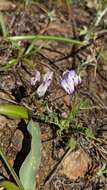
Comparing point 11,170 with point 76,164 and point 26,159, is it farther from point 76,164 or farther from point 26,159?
point 76,164

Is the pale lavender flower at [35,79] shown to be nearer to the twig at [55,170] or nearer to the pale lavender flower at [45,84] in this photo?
the pale lavender flower at [45,84]

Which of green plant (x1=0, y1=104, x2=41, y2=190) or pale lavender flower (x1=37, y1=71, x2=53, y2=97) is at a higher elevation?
pale lavender flower (x1=37, y1=71, x2=53, y2=97)

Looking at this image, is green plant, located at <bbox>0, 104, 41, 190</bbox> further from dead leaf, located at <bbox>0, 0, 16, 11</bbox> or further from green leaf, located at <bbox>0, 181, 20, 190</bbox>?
dead leaf, located at <bbox>0, 0, 16, 11</bbox>

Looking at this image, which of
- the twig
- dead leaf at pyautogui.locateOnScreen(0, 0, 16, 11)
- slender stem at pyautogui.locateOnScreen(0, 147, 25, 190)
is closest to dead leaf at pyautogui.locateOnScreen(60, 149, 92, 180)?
the twig

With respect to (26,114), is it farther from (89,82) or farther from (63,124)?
(89,82)

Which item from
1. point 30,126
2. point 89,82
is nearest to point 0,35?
point 89,82

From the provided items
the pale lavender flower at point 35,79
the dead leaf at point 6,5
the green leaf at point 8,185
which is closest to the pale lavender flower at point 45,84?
the pale lavender flower at point 35,79

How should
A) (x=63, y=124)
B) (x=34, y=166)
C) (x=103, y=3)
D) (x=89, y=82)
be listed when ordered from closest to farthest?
(x=34, y=166)
(x=63, y=124)
(x=89, y=82)
(x=103, y=3)
